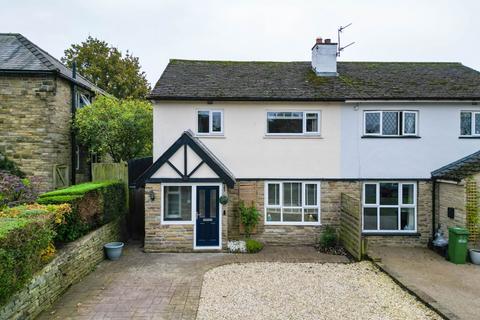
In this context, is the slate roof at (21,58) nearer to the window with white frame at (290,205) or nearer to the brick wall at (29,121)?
the brick wall at (29,121)

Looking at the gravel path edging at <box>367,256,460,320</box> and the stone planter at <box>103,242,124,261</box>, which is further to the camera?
the stone planter at <box>103,242,124,261</box>

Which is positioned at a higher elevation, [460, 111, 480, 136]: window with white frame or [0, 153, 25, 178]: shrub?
Result: [460, 111, 480, 136]: window with white frame

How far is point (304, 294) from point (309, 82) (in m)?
9.02

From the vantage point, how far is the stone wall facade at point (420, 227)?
43.9 feet

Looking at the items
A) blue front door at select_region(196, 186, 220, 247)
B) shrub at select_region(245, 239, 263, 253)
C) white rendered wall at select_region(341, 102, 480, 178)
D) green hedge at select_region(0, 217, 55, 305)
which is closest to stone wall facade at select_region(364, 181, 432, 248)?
white rendered wall at select_region(341, 102, 480, 178)

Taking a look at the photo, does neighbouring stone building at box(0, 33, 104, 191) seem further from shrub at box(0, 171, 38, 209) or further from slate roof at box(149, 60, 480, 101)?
slate roof at box(149, 60, 480, 101)

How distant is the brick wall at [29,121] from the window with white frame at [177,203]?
641 centimetres

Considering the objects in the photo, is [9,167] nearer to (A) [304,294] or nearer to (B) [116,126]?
(B) [116,126]

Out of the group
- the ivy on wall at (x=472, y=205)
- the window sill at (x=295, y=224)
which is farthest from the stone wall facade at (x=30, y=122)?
the ivy on wall at (x=472, y=205)

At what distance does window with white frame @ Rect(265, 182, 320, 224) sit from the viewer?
1334 centimetres

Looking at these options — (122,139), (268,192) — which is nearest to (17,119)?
(122,139)

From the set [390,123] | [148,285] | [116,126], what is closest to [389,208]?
[390,123]

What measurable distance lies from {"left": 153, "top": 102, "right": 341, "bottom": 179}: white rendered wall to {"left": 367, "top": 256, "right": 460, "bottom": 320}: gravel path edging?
14.1 ft

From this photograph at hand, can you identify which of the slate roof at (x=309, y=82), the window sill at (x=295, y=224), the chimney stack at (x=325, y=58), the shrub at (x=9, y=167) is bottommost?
the window sill at (x=295, y=224)
